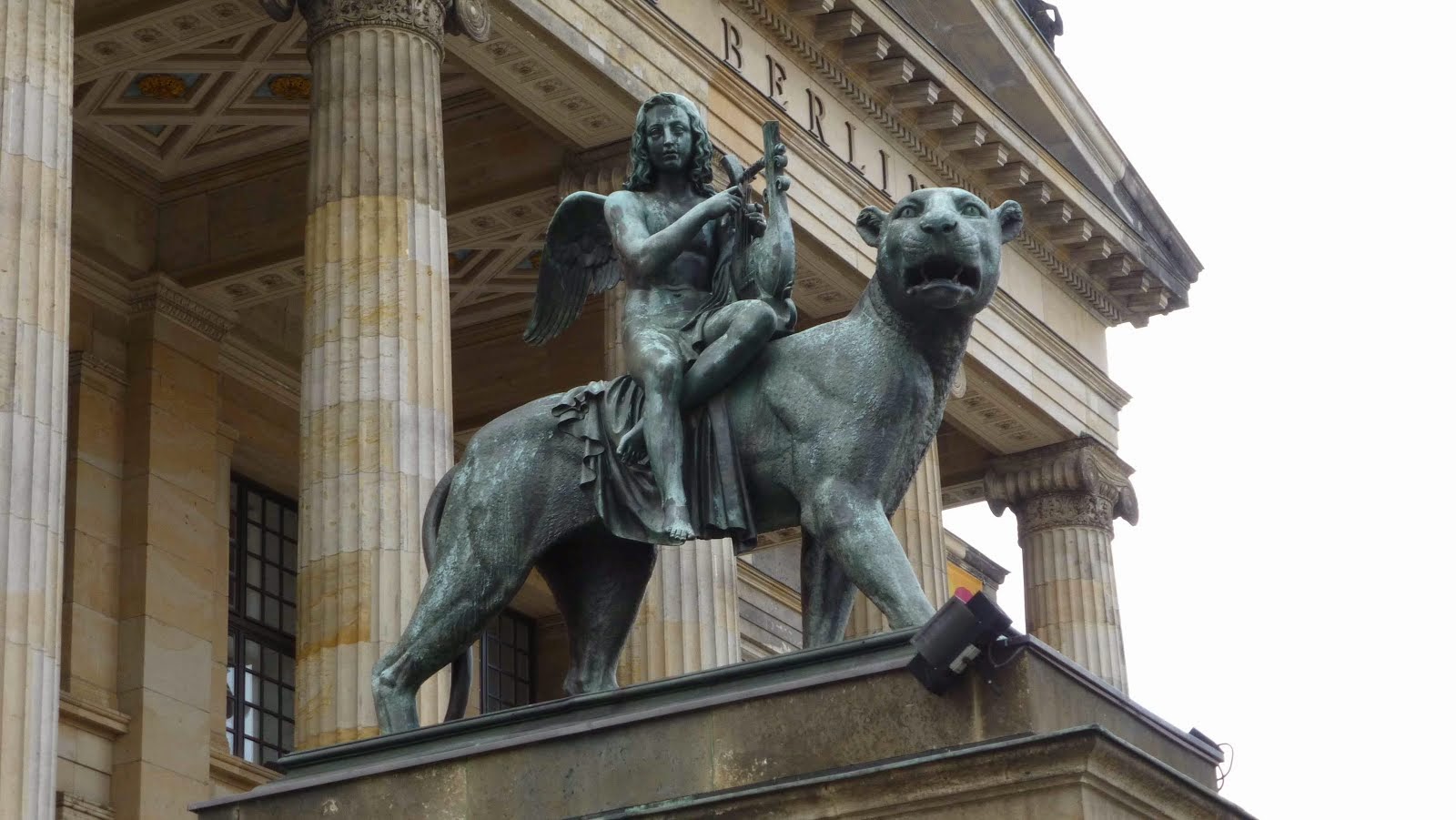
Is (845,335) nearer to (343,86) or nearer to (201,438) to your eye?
(343,86)

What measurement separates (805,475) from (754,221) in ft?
4.47

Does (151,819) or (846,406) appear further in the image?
(151,819)

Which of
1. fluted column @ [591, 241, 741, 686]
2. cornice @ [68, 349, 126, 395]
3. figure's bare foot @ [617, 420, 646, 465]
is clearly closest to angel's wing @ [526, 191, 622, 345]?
figure's bare foot @ [617, 420, 646, 465]

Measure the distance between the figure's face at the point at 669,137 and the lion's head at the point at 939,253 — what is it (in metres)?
1.21

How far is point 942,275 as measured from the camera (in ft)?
36.1

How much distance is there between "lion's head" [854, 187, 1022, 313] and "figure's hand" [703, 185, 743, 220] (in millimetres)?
767

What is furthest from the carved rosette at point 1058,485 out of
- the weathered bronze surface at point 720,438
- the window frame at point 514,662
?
the weathered bronze surface at point 720,438

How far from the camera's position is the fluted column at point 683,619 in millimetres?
25656

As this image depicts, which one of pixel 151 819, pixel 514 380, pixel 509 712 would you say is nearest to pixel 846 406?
pixel 509 712

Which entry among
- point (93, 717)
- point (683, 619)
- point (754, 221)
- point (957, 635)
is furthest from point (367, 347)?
point (957, 635)

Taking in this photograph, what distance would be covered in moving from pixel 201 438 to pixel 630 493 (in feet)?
71.2

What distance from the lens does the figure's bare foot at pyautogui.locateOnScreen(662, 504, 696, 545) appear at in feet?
35.7

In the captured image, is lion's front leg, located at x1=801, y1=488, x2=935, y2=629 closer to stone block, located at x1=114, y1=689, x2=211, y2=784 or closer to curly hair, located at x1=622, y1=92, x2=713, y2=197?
curly hair, located at x1=622, y1=92, x2=713, y2=197

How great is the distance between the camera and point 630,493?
1120cm
